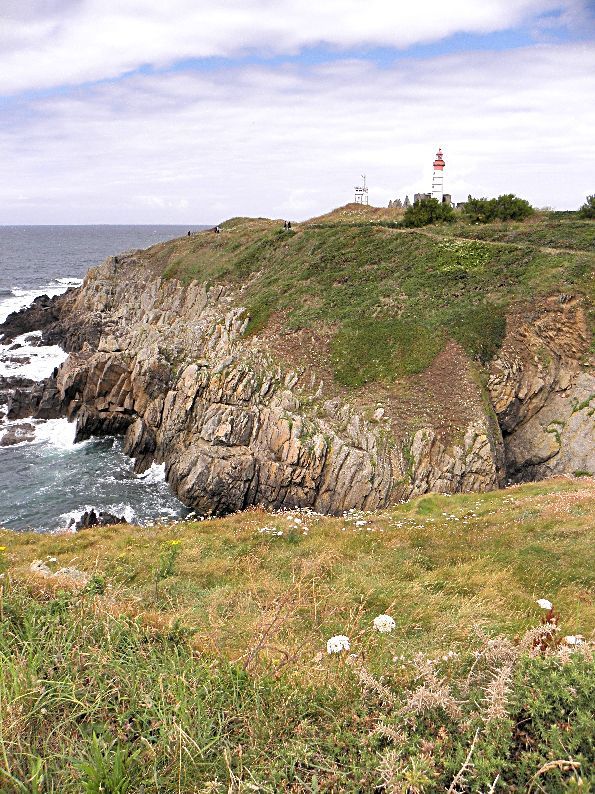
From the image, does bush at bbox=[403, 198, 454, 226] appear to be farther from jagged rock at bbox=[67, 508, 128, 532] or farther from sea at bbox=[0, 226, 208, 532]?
jagged rock at bbox=[67, 508, 128, 532]

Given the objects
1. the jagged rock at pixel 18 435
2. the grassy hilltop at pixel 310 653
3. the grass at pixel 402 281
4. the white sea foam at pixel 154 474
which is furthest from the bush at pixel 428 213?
the jagged rock at pixel 18 435

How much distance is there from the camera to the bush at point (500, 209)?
4488 centimetres

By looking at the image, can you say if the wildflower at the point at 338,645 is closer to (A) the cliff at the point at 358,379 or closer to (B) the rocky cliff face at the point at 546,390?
(A) the cliff at the point at 358,379

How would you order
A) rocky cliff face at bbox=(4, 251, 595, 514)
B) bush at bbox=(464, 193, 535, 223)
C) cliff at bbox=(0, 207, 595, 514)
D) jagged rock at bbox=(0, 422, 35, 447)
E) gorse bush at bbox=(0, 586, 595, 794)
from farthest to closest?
bush at bbox=(464, 193, 535, 223)
jagged rock at bbox=(0, 422, 35, 447)
cliff at bbox=(0, 207, 595, 514)
rocky cliff face at bbox=(4, 251, 595, 514)
gorse bush at bbox=(0, 586, 595, 794)

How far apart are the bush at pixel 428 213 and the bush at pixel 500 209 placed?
2.17 meters

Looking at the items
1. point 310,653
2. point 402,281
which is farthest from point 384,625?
point 402,281

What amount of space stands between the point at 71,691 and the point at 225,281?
44347 mm

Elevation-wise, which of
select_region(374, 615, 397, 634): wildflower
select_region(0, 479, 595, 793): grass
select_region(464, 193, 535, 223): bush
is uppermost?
select_region(464, 193, 535, 223): bush

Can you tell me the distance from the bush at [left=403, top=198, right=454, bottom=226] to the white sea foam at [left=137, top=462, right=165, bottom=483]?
32463mm

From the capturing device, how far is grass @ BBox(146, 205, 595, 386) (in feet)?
98.3

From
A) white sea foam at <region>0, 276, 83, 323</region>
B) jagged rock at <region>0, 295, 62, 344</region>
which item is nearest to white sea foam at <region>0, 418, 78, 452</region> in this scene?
jagged rock at <region>0, 295, 62, 344</region>

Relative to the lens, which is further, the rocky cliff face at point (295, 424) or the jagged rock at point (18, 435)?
the jagged rock at point (18, 435)

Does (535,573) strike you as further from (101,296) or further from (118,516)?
(101,296)

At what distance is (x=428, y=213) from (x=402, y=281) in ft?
46.1
